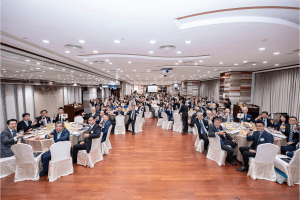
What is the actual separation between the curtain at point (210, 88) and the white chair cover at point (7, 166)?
18052 millimetres

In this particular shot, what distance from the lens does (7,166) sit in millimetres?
3309

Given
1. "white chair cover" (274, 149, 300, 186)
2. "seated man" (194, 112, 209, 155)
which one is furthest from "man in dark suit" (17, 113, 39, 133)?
"white chair cover" (274, 149, 300, 186)

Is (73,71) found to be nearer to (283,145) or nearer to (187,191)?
(187,191)

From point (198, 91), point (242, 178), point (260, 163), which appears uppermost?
point (198, 91)

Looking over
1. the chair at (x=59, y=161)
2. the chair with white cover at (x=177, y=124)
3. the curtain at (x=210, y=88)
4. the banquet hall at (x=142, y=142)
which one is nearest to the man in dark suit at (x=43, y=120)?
the banquet hall at (x=142, y=142)

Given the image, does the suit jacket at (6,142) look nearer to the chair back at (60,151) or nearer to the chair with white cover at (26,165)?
the chair with white cover at (26,165)

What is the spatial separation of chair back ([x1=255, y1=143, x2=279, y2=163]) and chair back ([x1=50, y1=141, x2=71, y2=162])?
14.4 feet

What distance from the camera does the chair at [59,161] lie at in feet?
10.2

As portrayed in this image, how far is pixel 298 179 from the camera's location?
306cm

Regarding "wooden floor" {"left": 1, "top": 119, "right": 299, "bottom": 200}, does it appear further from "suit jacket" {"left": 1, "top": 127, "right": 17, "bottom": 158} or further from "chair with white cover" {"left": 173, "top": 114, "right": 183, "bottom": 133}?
"chair with white cover" {"left": 173, "top": 114, "right": 183, "bottom": 133}

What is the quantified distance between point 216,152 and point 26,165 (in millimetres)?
4818

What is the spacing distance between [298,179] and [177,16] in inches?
170

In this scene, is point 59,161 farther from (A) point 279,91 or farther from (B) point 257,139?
(A) point 279,91

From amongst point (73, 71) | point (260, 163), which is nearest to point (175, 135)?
point (260, 163)
